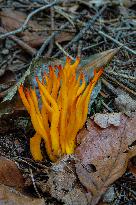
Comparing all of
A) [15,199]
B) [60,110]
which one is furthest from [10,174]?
[60,110]

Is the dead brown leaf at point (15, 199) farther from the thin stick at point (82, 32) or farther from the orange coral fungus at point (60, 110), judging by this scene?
the thin stick at point (82, 32)

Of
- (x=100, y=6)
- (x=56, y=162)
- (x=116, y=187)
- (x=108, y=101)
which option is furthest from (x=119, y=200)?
(x=100, y=6)

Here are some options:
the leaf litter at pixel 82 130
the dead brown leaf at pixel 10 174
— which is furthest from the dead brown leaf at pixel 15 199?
the dead brown leaf at pixel 10 174

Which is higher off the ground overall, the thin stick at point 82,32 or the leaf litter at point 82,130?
the thin stick at point 82,32

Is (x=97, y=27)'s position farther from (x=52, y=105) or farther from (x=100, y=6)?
(x=52, y=105)

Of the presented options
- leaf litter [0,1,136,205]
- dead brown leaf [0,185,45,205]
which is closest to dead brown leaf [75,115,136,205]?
leaf litter [0,1,136,205]

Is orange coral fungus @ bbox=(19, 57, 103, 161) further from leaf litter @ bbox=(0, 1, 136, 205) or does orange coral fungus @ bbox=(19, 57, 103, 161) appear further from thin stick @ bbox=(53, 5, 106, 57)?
→ thin stick @ bbox=(53, 5, 106, 57)
